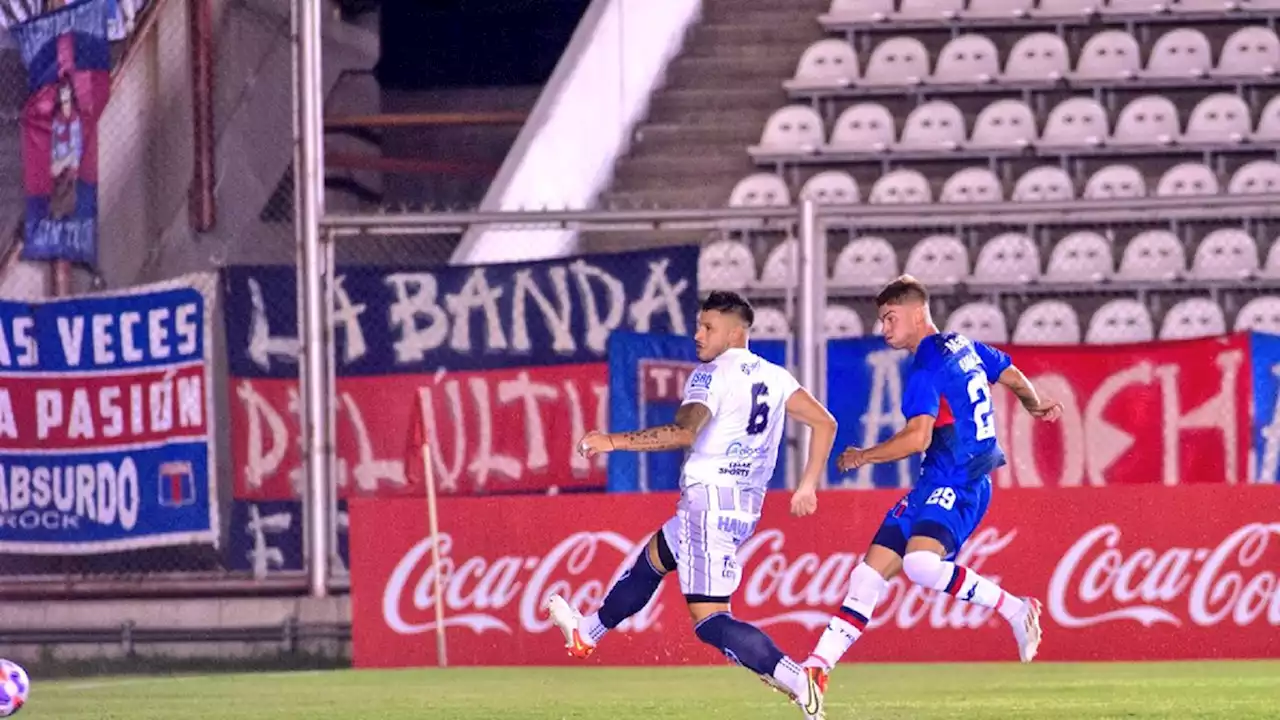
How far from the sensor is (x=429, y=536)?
13.0m

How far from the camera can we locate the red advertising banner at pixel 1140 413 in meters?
13.1

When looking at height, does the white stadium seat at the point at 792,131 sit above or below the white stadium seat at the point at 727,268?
above

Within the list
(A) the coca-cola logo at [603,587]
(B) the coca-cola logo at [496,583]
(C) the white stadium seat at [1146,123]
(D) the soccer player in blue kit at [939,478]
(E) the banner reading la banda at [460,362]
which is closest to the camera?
(D) the soccer player in blue kit at [939,478]

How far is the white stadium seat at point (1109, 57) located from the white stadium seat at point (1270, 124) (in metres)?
1.09

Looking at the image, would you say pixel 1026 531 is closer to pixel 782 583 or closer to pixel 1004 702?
pixel 782 583

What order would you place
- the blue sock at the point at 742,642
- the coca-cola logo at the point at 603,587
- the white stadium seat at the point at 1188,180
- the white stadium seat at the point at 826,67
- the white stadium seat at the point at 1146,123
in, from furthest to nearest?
1. the white stadium seat at the point at 826,67
2. the white stadium seat at the point at 1146,123
3. the white stadium seat at the point at 1188,180
4. the coca-cola logo at the point at 603,587
5. the blue sock at the point at 742,642

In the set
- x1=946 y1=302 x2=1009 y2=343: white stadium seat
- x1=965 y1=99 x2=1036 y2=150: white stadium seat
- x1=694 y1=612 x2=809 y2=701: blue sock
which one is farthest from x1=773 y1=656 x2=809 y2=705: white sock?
x1=965 y1=99 x2=1036 y2=150: white stadium seat

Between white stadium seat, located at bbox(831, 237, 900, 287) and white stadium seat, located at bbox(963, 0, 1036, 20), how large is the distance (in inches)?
113

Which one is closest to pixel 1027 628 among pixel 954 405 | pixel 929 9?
pixel 954 405

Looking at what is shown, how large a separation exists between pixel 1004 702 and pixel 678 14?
10888 millimetres

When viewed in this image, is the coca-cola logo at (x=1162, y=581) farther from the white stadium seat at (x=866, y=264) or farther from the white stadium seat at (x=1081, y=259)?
the white stadium seat at (x=866, y=264)

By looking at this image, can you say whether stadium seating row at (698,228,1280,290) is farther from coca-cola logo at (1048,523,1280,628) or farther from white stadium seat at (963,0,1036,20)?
coca-cola logo at (1048,523,1280,628)

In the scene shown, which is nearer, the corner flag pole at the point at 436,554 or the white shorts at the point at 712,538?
the white shorts at the point at 712,538

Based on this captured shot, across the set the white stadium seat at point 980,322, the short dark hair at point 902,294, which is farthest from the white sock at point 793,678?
the white stadium seat at point 980,322
